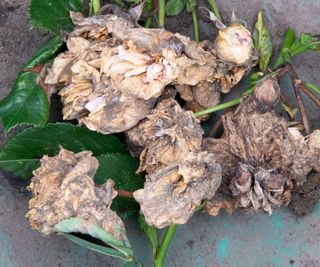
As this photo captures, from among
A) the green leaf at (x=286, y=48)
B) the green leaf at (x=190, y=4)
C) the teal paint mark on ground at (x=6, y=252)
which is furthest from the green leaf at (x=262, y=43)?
the teal paint mark on ground at (x=6, y=252)

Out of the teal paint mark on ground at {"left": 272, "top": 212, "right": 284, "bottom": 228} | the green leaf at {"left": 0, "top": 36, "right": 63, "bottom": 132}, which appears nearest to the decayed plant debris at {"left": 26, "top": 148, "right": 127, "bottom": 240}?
the green leaf at {"left": 0, "top": 36, "right": 63, "bottom": 132}

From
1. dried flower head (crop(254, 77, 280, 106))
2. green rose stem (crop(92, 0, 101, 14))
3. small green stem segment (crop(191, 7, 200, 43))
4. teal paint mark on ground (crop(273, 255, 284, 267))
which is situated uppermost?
green rose stem (crop(92, 0, 101, 14))

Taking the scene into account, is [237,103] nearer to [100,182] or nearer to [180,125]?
[180,125]

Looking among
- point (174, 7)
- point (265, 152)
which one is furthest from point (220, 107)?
point (174, 7)

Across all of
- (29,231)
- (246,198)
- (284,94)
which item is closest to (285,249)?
(246,198)

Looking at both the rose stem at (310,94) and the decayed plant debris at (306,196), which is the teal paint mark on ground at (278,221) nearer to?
the decayed plant debris at (306,196)

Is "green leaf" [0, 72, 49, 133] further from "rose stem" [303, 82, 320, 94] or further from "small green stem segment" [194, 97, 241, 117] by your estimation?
"rose stem" [303, 82, 320, 94]

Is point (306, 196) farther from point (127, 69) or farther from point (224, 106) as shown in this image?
point (127, 69)
